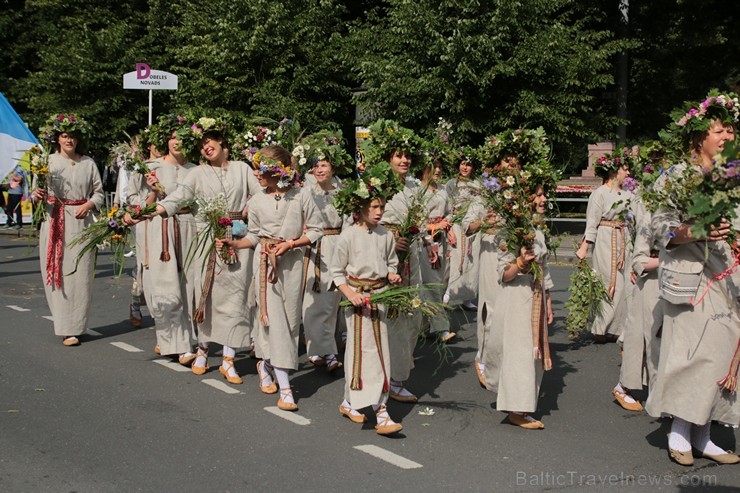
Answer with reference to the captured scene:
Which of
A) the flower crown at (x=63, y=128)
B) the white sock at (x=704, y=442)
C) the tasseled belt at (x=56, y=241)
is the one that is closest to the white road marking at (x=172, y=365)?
the tasseled belt at (x=56, y=241)

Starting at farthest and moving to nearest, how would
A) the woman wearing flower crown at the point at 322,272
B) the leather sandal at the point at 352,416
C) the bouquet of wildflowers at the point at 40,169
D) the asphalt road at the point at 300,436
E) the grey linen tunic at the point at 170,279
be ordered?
the bouquet of wildflowers at the point at 40,169, the grey linen tunic at the point at 170,279, the woman wearing flower crown at the point at 322,272, the leather sandal at the point at 352,416, the asphalt road at the point at 300,436

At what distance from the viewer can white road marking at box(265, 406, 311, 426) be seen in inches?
287

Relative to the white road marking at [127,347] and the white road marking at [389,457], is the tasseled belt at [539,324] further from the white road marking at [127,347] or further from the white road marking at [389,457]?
the white road marking at [127,347]

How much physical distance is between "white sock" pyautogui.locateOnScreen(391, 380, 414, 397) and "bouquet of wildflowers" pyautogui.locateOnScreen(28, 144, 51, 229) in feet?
14.6

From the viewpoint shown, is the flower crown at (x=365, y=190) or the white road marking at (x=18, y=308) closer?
the flower crown at (x=365, y=190)

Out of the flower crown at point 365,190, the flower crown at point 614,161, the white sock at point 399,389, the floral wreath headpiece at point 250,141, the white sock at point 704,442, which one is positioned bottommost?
the white sock at point 399,389

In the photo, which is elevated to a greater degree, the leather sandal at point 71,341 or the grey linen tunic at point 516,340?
the grey linen tunic at point 516,340

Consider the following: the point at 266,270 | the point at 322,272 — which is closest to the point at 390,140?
the point at 322,272

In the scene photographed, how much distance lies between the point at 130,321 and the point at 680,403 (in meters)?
7.14

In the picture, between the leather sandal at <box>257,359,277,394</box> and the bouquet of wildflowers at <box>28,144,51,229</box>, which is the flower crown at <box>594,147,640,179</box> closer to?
the leather sandal at <box>257,359,277,394</box>

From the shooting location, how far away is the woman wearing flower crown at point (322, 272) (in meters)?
8.95

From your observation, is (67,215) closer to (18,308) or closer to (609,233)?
(18,308)

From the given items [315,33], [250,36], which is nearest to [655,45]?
[315,33]

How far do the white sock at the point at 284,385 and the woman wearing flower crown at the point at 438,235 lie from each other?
1458 millimetres
